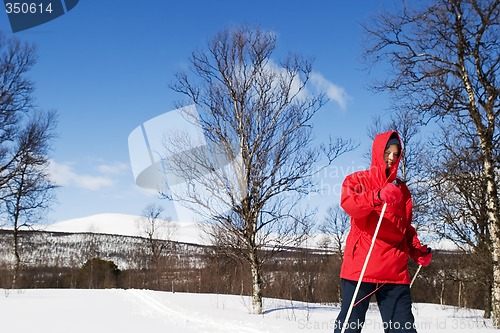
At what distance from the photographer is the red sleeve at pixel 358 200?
3.18 m

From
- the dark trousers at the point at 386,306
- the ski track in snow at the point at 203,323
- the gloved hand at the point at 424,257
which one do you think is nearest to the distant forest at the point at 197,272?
the ski track in snow at the point at 203,323

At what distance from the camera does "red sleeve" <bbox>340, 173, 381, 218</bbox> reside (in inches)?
125

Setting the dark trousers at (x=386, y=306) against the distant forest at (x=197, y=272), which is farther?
the distant forest at (x=197, y=272)

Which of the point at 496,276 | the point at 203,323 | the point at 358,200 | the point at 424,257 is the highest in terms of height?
the point at 358,200

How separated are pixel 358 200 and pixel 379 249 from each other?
1.50 ft

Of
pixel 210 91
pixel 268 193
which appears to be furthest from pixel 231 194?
pixel 210 91

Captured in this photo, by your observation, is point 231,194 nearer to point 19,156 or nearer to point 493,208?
point 493,208

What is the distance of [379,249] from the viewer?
3352 mm

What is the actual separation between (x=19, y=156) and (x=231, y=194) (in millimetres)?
9619

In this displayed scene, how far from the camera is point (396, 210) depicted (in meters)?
3.41

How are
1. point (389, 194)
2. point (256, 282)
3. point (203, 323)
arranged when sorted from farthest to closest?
point (256, 282), point (203, 323), point (389, 194)

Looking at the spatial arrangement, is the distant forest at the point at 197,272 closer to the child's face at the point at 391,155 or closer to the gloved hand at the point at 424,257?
the gloved hand at the point at 424,257

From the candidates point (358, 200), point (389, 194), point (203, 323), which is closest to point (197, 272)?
point (203, 323)

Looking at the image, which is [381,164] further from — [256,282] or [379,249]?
[256,282]
